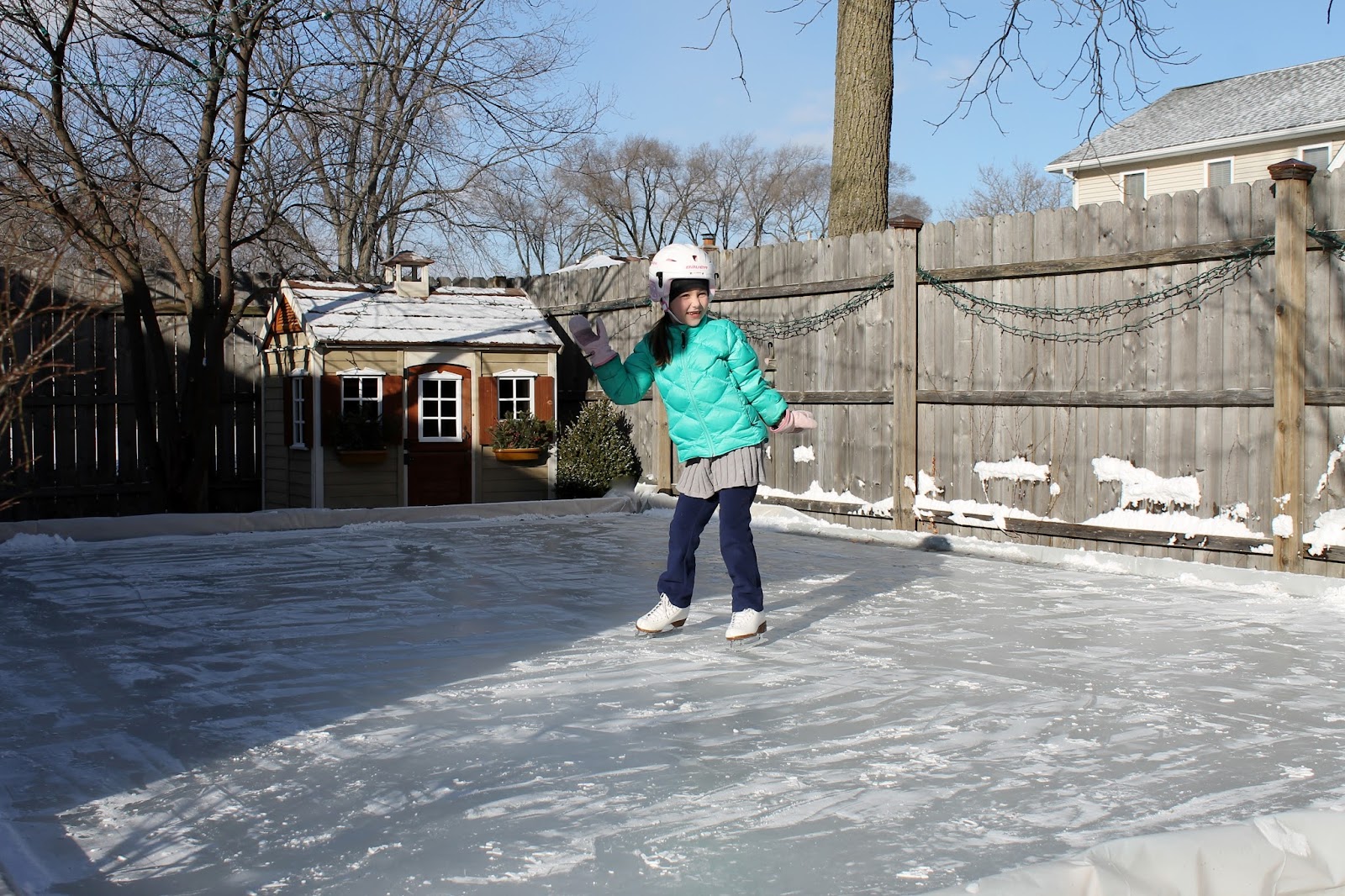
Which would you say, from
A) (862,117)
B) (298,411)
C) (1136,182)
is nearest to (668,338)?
(862,117)

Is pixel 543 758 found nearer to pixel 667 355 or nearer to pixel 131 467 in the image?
pixel 667 355

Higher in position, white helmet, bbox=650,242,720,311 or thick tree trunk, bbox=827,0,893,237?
thick tree trunk, bbox=827,0,893,237

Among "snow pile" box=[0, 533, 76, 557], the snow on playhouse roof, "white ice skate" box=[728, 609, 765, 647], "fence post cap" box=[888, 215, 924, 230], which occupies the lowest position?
"white ice skate" box=[728, 609, 765, 647]

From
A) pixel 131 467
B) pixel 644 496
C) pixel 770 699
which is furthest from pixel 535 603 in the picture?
pixel 131 467

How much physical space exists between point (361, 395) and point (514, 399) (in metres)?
1.53

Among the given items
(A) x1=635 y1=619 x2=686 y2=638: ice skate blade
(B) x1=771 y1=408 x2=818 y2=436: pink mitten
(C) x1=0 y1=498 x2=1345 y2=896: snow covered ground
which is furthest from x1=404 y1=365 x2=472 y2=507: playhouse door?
(B) x1=771 y1=408 x2=818 y2=436: pink mitten

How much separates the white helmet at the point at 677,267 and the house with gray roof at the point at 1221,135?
57.1 ft

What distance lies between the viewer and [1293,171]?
641 cm

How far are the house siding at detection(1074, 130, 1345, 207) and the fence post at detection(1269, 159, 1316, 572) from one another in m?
15.6

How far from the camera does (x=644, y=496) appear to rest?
37.2 ft

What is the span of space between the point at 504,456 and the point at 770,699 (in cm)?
824

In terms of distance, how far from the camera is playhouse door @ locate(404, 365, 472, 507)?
11.8m

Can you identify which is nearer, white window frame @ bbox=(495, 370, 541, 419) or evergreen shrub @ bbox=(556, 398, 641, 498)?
evergreen shrub @ bbox=(556, 398, 641, 498)

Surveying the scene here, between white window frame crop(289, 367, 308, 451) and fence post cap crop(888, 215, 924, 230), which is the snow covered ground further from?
white window frame crop(289, 367, 308, 451)
